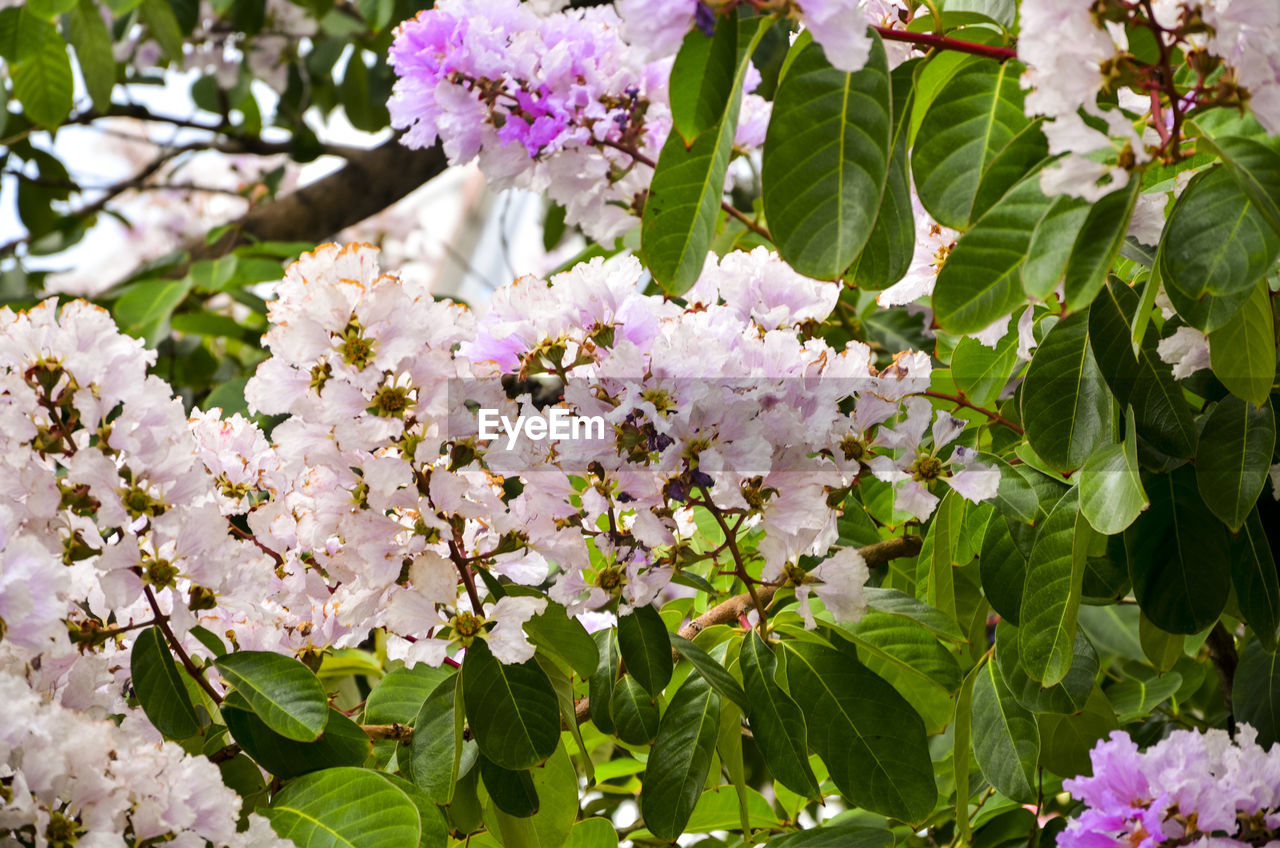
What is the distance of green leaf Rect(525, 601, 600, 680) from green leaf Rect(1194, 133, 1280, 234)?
16.1 inches

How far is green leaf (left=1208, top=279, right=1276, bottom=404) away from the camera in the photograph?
1.97ft

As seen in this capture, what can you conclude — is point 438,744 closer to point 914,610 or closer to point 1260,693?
point 914,610

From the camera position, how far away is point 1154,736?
1.05 m

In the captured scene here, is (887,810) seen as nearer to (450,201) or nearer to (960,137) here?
(960,137)

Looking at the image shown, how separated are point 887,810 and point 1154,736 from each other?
0.48 metres

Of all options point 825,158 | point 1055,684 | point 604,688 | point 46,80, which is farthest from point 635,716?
point 46,80

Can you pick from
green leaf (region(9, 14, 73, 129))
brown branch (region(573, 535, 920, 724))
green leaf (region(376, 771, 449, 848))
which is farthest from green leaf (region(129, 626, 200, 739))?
green leaf (region(9, 14, 73, 129))

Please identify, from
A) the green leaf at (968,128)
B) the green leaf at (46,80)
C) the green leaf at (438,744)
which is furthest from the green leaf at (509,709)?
the green leaf at (46,80)

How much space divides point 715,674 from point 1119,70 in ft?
1.21

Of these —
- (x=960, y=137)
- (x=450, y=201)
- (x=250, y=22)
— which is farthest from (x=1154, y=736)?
(x=450, y=201)

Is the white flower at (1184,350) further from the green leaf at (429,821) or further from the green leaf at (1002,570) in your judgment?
the green leaf at (429,821)

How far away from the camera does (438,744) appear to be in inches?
26.0

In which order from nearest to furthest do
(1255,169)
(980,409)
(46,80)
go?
(1255,169), (980,409), (46,80)

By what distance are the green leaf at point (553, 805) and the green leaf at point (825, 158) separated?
0.34 meters
